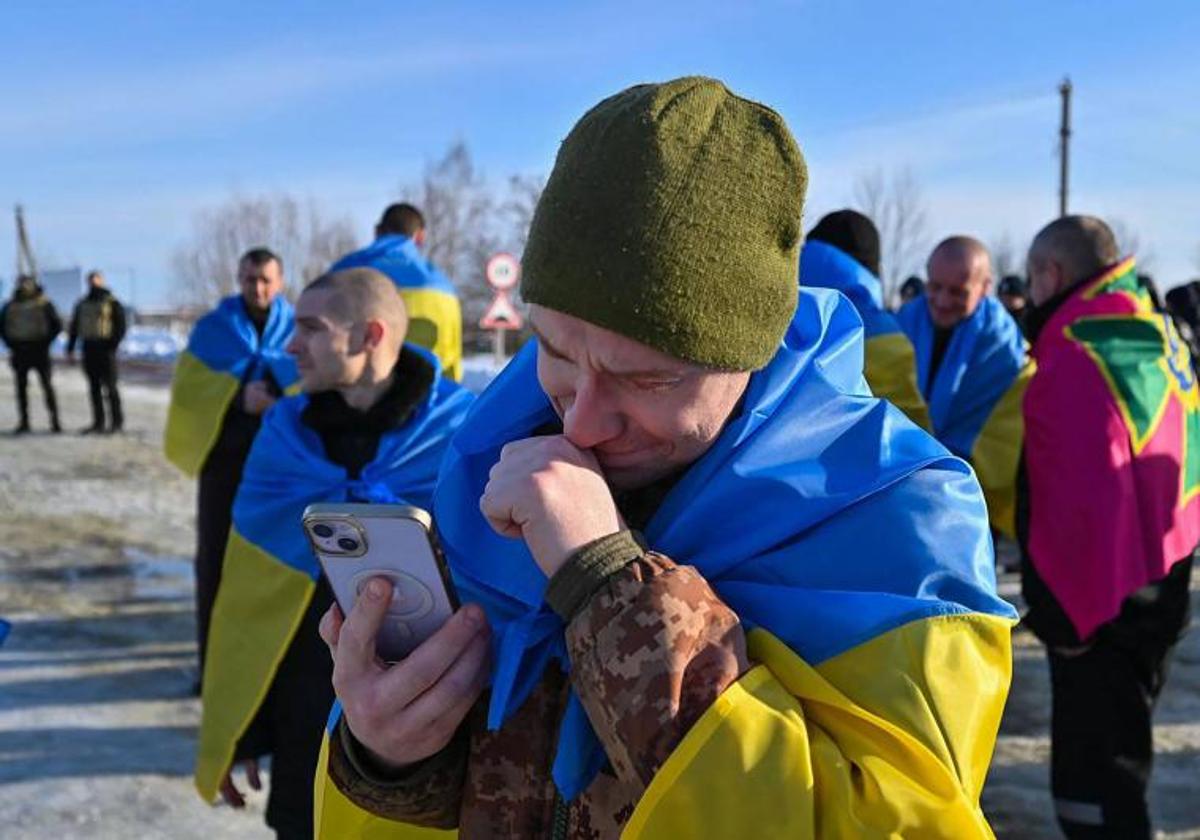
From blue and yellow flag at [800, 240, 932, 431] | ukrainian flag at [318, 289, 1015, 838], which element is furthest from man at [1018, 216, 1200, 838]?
ukrainian flag at [318, 289, 1015, 838]

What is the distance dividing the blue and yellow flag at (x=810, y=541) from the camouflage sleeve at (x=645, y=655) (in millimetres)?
119

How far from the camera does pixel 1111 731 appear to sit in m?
4.11

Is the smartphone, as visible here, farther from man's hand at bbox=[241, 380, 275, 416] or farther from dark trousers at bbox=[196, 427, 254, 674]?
man's hand at bbox=[241, 380, 275, 416]

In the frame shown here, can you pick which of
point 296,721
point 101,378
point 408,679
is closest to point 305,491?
point 296,721

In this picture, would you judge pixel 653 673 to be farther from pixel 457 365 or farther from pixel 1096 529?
pixel 457 365

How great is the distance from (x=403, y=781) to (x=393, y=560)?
0.29 meters

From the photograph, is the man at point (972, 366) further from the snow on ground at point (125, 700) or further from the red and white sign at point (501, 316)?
the red and white sign at point (501, 316)

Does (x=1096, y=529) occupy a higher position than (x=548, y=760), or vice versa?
(x=548, y=760)

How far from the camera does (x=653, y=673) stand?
1.15m

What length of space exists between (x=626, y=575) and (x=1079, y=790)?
11.8ft

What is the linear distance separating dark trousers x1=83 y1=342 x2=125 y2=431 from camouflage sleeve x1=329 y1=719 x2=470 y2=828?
15.0 meters

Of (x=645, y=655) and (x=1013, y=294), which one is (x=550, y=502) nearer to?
(x=645, y=655)

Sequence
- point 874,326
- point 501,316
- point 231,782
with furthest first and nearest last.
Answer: point 501,316 → point 874,326 → point 231,782

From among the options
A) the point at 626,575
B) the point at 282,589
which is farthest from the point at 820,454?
the point at 282,589
